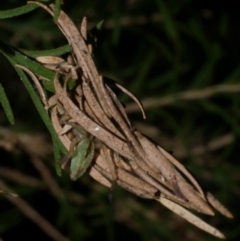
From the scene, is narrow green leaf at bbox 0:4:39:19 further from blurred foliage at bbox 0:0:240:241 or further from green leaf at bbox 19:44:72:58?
blurred foliage at bbox 0:0:240:241

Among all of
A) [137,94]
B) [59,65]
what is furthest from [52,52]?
[137,94]

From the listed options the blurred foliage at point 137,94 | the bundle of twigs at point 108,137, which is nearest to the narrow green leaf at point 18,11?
the bundle of twigs at point 108,137

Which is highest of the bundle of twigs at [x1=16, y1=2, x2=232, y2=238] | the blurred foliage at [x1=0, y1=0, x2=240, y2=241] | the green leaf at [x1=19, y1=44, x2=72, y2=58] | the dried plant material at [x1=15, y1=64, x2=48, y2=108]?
the green leaf at [x1=19, y1=44, x2=72, y2=58]

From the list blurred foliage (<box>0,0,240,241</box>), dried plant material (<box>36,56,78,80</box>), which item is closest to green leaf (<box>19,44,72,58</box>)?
dried plant material (<box>36,56,78,80</box>)

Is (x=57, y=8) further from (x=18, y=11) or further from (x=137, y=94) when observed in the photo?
(x=137, y=94)

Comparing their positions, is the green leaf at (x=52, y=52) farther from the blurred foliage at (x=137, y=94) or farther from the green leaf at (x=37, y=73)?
the blurred foliage at (x=137, y=94)

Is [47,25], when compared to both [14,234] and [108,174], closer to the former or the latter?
[14,234]

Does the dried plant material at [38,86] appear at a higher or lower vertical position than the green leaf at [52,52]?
lower

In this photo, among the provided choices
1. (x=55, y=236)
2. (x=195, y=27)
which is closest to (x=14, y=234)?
(x=55, y=236)
